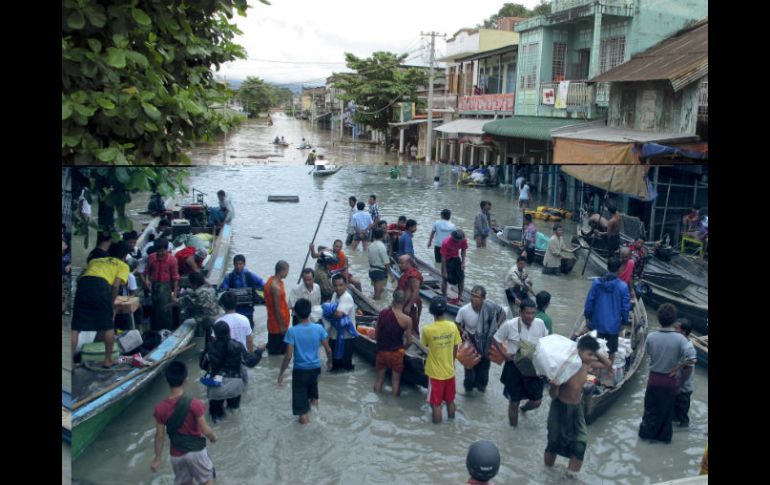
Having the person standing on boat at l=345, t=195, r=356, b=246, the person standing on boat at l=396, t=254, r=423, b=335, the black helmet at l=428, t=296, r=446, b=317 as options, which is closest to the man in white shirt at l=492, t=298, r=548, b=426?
the black helmet at l=428, t=296, r=446, b=317

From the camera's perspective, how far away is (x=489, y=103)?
12781mm

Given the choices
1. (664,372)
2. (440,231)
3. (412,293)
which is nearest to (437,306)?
(412,293)

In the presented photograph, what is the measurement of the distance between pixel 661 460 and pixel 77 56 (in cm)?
459

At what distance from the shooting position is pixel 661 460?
4.27 meters

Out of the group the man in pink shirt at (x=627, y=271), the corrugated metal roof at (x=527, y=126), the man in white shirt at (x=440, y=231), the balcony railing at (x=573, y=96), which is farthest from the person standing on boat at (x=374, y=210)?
the balcony railing at (x=573, y=96)

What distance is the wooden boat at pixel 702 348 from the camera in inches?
179

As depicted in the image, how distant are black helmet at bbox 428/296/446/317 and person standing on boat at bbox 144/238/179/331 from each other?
159 cm

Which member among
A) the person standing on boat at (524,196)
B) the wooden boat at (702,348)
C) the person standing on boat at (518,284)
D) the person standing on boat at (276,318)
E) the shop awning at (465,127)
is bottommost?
the wooden boat at (702,348)

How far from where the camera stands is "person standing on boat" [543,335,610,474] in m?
4.04

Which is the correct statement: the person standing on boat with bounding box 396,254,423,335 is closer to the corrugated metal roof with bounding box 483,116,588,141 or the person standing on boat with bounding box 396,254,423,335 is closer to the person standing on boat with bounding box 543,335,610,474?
the person standing on boat with bounding box 543,335,610,474

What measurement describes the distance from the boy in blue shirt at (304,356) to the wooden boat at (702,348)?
268cm

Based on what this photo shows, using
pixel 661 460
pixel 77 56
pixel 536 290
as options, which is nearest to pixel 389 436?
pixel 536 290

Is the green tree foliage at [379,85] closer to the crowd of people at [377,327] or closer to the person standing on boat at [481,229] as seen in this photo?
the person standing on boat at [481,229]

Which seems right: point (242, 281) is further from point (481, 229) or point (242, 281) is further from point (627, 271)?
point (627, 271)
